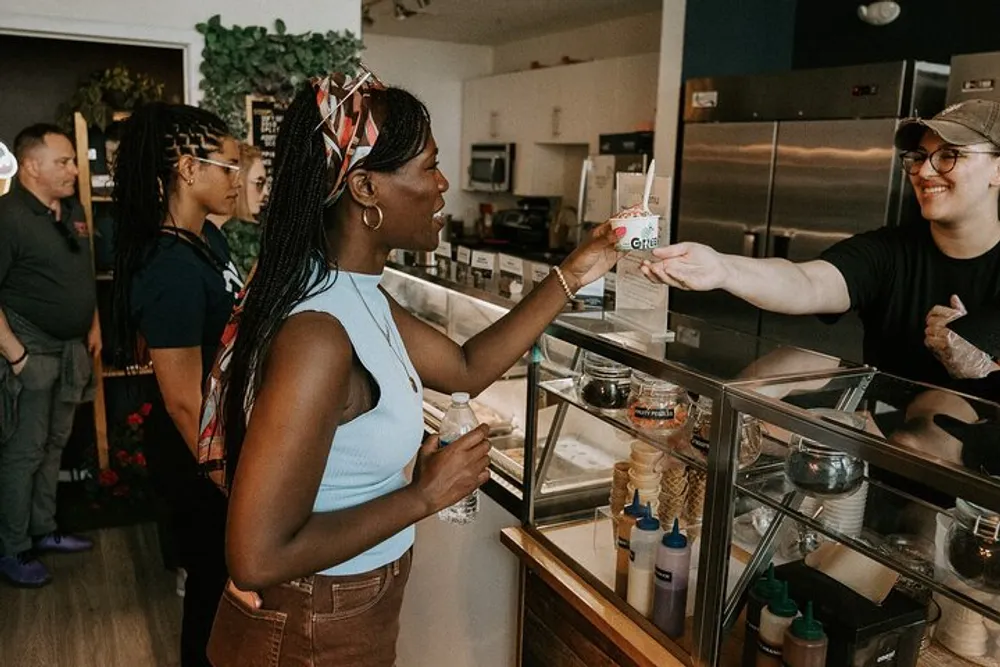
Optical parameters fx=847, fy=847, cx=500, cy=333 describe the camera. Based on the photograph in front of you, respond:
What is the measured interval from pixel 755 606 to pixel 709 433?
1.03ft

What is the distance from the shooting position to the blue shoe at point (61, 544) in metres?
3.87

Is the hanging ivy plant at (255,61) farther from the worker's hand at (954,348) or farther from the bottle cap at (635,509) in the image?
the worker's hand at (954,348)

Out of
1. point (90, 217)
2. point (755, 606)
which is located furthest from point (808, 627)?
point (90, 217)

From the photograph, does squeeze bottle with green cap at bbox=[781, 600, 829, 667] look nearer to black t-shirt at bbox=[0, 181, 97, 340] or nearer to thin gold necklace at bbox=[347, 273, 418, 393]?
thin gold necklace at bbox=[347, 273, 418, 393]

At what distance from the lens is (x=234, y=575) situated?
1191 millimetres

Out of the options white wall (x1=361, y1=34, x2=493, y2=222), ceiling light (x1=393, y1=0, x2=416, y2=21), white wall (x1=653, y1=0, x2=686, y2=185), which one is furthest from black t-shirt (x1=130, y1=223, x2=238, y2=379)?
white wall (x1=361, y1=34, x2=493, y2=222)

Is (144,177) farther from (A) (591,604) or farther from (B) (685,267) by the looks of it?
(A) (591,604)

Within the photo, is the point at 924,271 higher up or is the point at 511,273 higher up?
the point at 924,271

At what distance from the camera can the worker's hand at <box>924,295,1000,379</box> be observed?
5.73 ft

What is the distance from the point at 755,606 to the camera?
1.50m

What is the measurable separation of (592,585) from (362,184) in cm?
Answer: 104

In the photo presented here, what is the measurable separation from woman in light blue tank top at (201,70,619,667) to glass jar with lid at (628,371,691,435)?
19.9 inches

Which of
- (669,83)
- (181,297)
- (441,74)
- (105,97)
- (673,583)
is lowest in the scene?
(673,583)

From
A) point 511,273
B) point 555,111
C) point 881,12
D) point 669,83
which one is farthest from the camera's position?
point 555,111
